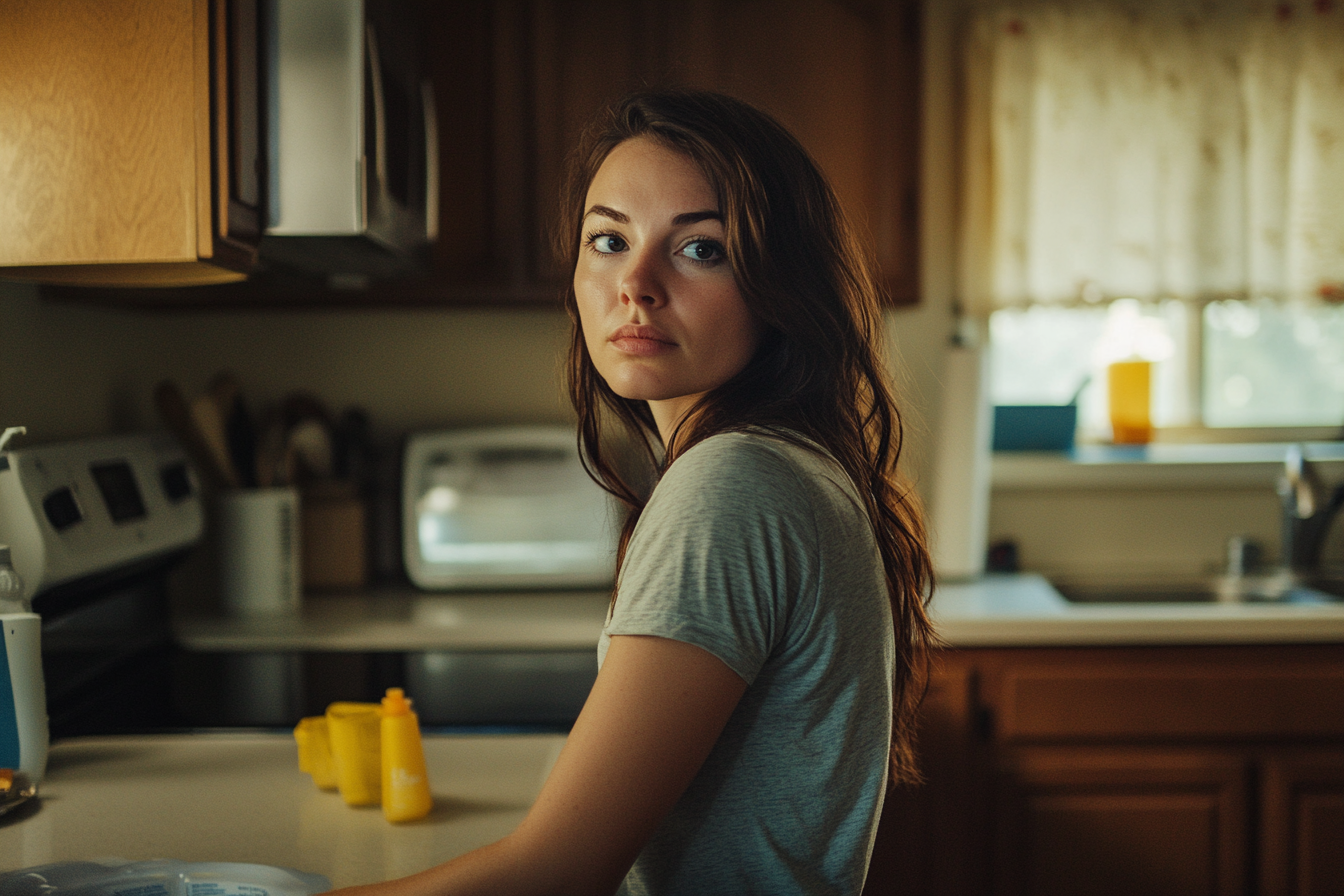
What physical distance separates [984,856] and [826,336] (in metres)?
1.43

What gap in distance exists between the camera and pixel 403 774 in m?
1.03

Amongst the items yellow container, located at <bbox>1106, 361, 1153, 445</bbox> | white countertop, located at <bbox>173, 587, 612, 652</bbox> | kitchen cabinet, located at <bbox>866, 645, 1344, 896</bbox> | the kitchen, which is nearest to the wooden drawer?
kitchen cabinet, located at <bbox>866, 645, 1344, 896</bbox>

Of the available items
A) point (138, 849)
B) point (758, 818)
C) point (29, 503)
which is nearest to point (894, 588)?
point (758, 818)

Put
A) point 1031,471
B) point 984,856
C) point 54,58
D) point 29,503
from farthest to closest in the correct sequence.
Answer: point 1031,471
point 984,856
point 29,503
point 54,58

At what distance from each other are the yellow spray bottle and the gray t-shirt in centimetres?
36

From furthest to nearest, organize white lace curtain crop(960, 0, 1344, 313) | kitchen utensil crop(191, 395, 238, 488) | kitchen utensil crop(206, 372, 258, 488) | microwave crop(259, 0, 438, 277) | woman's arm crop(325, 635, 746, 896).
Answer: white lace curtain crop(960, 0, 1344, 313)
kitchen utensil crop(206, 372, 258, 488)
kitchen utensil crop(191, 395, 238, 488)
microwave crop(259, 0, 438, 277)
woman's arm crop(325, 635, 746, 896)

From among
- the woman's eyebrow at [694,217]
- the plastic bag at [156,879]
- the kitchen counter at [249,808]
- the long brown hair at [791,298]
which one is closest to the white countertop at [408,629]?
the kitchen counter at [249,808]

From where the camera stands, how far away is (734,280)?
0.83 metres

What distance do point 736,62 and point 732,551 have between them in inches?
68.6

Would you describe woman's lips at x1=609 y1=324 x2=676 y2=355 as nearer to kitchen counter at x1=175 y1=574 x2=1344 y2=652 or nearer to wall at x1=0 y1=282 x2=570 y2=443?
kitchen counter at x1=175 y1=574 x2=1344 y2=652

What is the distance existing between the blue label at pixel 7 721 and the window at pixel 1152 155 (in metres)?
2.05

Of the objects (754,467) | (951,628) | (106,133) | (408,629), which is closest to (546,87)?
(106,133)

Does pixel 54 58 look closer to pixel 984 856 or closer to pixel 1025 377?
pixel 984 856

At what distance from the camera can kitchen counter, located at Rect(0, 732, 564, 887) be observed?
3.18ft
